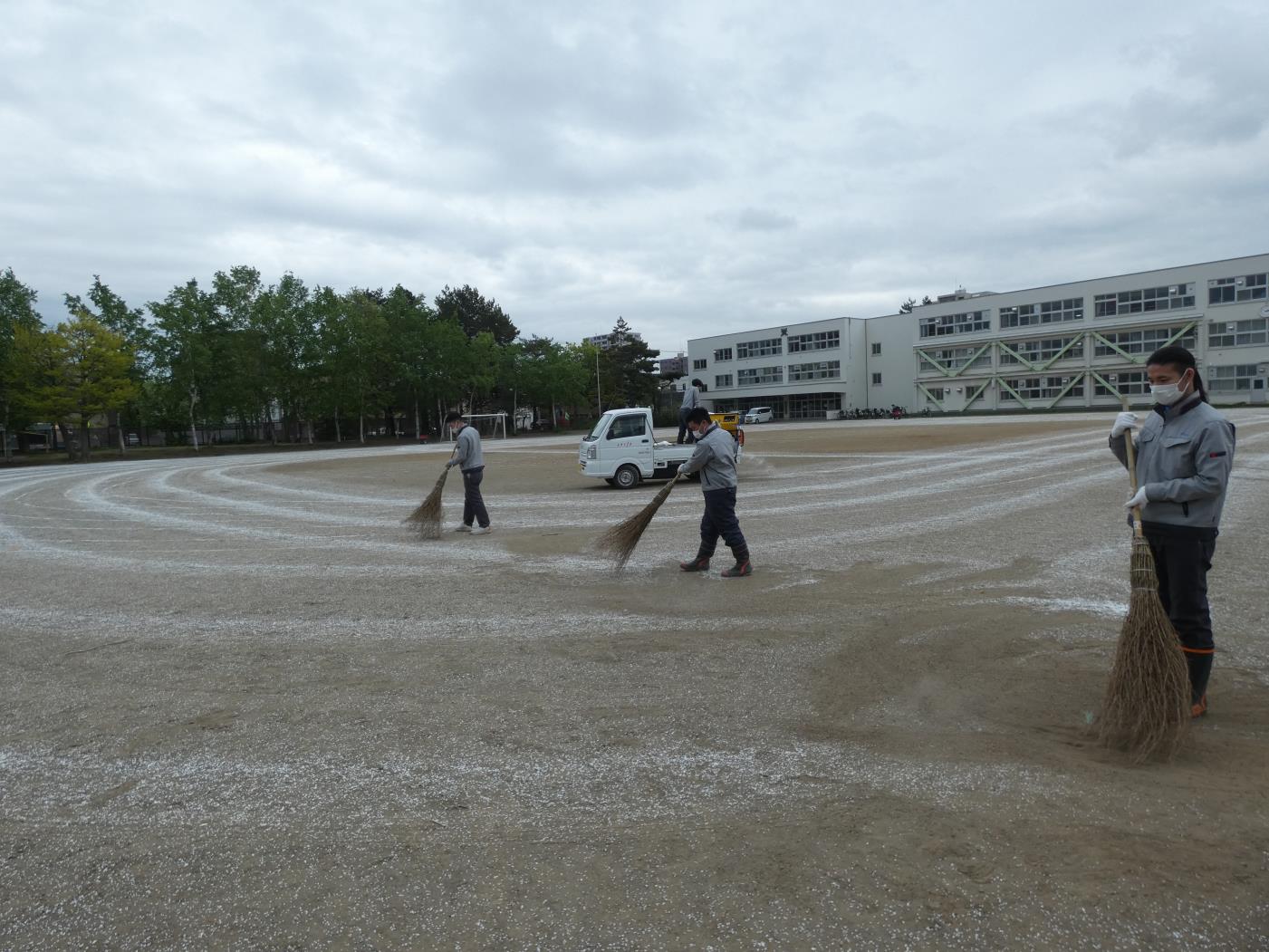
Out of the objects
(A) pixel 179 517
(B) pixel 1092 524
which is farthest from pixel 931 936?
(A) pixel 179 517

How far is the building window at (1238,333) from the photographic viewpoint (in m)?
53.3

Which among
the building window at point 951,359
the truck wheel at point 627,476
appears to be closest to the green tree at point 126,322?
the truck wheel at point 627,476

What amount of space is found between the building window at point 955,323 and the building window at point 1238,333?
17067 millimetres

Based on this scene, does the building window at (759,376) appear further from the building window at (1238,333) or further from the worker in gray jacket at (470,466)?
the worker in gray jacket at (470,466)

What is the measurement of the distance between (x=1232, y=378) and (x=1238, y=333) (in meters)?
3.08

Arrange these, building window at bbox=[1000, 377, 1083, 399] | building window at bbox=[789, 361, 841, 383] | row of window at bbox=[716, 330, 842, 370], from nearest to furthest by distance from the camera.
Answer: building window at bbox=[1000, 377, 1083, 399] → building window at bbox=[789, 361, 841, 383] → row of window at bbox=[716, 330, 842, 370]

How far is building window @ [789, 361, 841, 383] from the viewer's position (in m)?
79.4

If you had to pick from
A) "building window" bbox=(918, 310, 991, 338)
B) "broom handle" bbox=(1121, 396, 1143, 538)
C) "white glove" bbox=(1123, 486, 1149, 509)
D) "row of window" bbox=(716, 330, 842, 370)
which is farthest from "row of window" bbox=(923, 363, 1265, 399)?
"white glove" bbox=(1123, 486, 1149, 509)

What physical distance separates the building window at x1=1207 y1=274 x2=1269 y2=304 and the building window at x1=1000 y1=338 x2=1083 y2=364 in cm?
935

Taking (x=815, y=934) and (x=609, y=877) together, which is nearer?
(x=815, y=934)

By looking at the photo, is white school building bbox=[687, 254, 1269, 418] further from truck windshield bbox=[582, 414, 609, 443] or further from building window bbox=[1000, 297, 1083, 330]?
truck windshield bbox=[582, 414, 609, 443]

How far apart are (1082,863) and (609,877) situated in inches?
67.0

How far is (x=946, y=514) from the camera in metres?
12.0

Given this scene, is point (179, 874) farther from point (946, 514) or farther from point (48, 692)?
point (946, 514)
